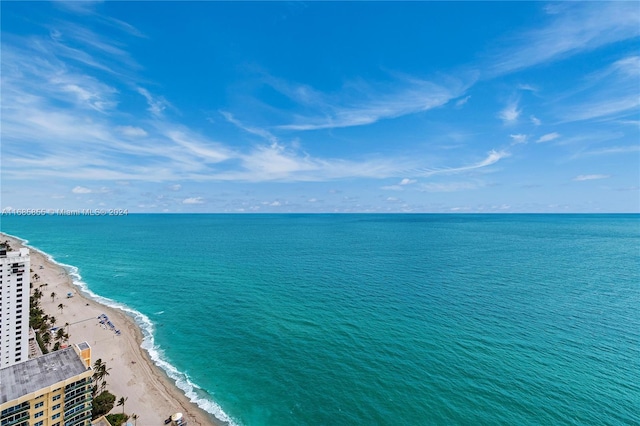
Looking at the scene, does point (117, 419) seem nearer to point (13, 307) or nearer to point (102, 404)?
point (102, 404)

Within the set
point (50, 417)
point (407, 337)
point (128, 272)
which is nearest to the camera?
point (50, 417)

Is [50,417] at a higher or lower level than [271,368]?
higher

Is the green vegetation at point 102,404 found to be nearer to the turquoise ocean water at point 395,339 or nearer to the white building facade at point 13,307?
the turquoise ocean water at point 395,339

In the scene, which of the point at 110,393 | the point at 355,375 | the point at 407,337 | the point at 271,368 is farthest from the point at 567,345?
the point at 110,393

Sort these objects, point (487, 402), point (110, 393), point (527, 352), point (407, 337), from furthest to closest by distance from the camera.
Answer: point (407, 337), point (527, 352), point (110, 393), point (487, 402)

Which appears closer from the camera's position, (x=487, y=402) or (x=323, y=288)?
(x=487, y=402)

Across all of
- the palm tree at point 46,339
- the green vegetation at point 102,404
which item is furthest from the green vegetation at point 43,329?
the green vegetation at point 102,404

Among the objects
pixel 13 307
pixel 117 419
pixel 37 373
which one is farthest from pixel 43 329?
pixel 117 419

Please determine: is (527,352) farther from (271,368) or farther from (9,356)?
(9,356)
